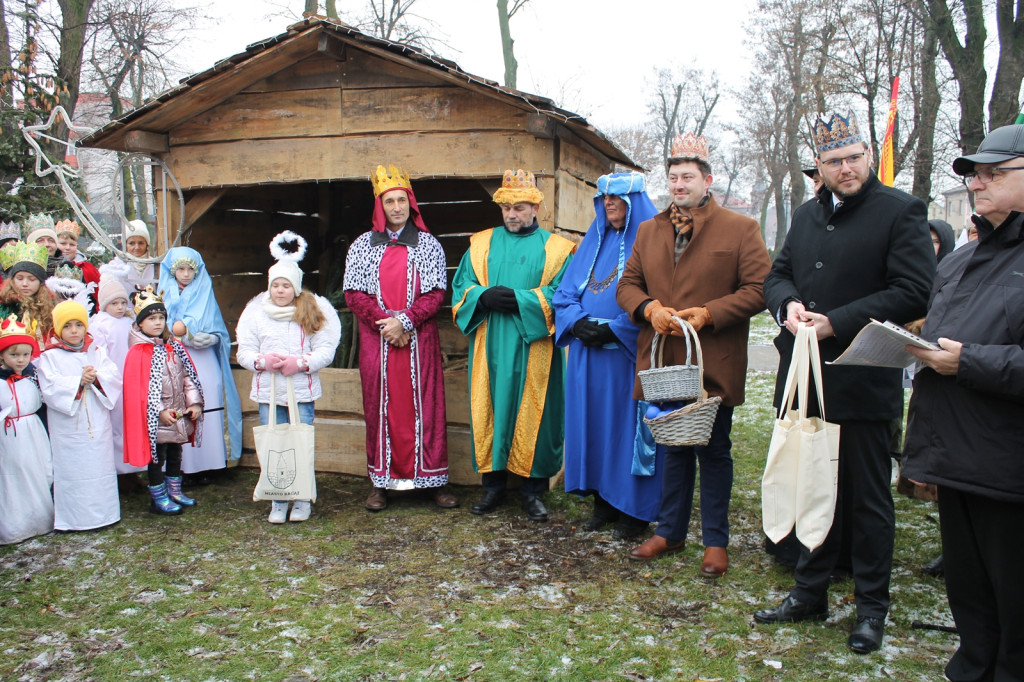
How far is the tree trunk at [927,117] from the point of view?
12.1 metres

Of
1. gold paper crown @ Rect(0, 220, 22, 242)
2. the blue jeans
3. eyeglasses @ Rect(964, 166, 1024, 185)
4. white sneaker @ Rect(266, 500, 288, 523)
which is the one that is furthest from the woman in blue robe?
gold paper crown @ Rect(0, 220, 22, 242)

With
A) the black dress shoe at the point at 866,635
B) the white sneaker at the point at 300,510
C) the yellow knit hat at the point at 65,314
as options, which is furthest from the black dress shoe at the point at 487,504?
the yellow knit hat at the point at 65,314

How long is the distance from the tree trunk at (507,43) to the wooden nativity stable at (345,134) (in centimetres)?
1421

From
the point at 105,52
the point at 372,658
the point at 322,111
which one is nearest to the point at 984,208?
the point at 372,658

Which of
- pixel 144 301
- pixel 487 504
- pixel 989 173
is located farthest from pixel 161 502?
pixel 989 173

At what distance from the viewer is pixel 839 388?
313 centimetres

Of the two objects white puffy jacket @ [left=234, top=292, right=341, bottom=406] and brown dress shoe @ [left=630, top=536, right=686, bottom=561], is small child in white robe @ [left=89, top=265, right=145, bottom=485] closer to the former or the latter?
white puffy jacket @ [left=234, top=292, right=341, bottom=406]

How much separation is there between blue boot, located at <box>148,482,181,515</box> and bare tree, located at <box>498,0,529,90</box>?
16.5 m

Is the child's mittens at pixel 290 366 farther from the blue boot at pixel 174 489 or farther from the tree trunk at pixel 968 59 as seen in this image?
the tree trunk at pixel 968 59

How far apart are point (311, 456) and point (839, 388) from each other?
305 cm

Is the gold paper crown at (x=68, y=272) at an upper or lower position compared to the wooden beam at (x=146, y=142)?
lower

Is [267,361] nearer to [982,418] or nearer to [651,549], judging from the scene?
[651,549]

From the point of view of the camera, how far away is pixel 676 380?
356 cm

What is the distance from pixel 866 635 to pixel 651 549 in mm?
1227
